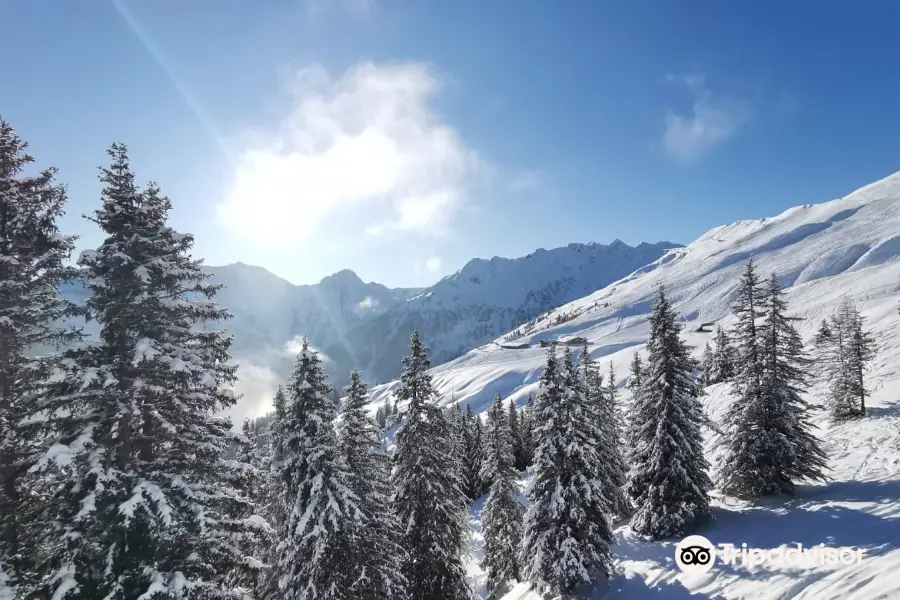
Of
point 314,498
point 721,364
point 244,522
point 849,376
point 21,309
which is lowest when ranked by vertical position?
point 721,364

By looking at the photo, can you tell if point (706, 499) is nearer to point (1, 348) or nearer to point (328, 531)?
point (328, 531)

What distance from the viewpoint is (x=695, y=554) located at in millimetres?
21359

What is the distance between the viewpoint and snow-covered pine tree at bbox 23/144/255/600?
9.38 m

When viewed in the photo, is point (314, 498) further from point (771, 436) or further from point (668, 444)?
point (771, 436)

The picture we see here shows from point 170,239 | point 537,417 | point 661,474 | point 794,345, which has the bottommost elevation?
point 661,474

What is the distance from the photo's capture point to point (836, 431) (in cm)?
3684

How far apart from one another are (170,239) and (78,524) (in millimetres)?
6729

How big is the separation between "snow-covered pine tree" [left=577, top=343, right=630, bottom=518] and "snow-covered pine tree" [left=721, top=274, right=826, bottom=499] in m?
7.56

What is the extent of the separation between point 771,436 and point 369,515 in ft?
70.1

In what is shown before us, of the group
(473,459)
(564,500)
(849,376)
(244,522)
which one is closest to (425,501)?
(564,500)

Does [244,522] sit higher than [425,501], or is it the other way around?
[244,522]

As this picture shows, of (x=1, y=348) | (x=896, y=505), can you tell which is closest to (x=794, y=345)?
(x=896, y=505)

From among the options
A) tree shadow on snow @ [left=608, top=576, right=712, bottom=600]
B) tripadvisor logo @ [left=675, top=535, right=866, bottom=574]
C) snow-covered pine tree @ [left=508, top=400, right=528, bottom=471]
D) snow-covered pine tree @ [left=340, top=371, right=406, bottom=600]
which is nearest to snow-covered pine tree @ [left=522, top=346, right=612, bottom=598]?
tree shadow on snow @ [left=608, top=576, right=712, bottom=600]

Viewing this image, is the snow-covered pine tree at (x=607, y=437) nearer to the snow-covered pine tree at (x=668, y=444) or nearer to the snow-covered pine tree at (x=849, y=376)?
the snow-covered pine tree at (x=668, y=444)
